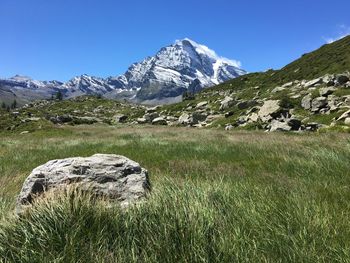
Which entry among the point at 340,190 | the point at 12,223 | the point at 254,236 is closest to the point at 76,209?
the point at 12,223

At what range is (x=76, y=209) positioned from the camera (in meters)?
4.81

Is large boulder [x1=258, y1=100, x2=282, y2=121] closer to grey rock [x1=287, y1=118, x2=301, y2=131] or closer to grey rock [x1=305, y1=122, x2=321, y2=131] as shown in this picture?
grey rock [x1=287, y1=118, x2=301, y2=131]

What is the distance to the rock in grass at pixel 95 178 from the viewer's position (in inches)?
276

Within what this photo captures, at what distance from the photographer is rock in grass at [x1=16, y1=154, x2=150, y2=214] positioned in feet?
23.0

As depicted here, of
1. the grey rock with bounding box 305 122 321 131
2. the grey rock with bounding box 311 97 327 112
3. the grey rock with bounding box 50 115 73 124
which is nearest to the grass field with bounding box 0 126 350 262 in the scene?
the grey rock with bounding box 305 122 321 131

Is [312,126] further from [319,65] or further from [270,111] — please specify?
[319,65]

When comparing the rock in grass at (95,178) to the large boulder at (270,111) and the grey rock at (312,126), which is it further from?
the large boulder at (270,111)

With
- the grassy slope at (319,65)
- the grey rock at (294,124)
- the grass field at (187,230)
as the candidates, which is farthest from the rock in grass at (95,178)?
the grassy slope at (319,65)

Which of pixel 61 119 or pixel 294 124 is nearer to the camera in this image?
pixel 294 124

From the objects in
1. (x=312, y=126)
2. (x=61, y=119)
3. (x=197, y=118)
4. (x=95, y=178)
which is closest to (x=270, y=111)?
(x=312, y=126)

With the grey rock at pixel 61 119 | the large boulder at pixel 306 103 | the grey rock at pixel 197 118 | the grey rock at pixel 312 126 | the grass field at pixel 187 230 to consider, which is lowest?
the grey rock at pixel 61 119

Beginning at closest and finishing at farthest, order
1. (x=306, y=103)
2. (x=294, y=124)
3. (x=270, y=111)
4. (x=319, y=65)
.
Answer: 1. (x=294, y=124)
2. (x=270, y=111)
3. (x=306, y=103)
4. (x=319, y=65)

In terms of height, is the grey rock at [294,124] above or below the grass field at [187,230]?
below

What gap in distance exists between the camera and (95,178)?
7.52 metres
